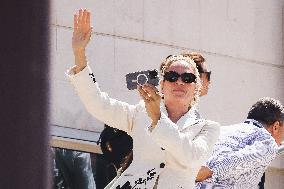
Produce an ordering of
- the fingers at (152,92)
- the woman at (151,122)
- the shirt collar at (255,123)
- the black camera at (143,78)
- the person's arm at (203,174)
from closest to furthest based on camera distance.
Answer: the fingers at (152,92) → the black camera at (143,78) → the woman at (151,122) → the person's arm at (203,174) → the shirt collar at (255,123)

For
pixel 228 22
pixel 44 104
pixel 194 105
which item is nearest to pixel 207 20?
pixel 228 22

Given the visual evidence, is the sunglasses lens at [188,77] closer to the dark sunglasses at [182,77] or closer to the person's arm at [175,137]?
the dark sunglasses at [182,77]

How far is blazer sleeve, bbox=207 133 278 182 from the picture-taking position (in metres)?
3.66

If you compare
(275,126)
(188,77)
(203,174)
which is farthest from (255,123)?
(188,77)

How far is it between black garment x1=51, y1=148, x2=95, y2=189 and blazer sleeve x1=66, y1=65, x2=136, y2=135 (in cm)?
436

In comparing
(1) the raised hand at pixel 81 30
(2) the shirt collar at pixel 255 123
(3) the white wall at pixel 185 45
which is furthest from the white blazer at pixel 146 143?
(3) the white wall at pixel 185 45

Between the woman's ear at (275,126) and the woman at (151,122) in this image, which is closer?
the woman at (151,122)

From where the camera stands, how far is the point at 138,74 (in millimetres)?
3070

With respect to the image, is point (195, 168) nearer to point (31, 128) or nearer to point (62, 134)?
point (31, 128)

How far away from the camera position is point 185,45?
368 inches

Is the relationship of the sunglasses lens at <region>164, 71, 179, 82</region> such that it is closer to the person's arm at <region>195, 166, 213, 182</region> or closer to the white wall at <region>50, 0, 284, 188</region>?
the person's arm at <region>195, 166, 213, 182</region>

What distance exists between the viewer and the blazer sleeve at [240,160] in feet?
12.0

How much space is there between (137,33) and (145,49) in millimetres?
201

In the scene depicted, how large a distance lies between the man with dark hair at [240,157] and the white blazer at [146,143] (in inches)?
11.9
